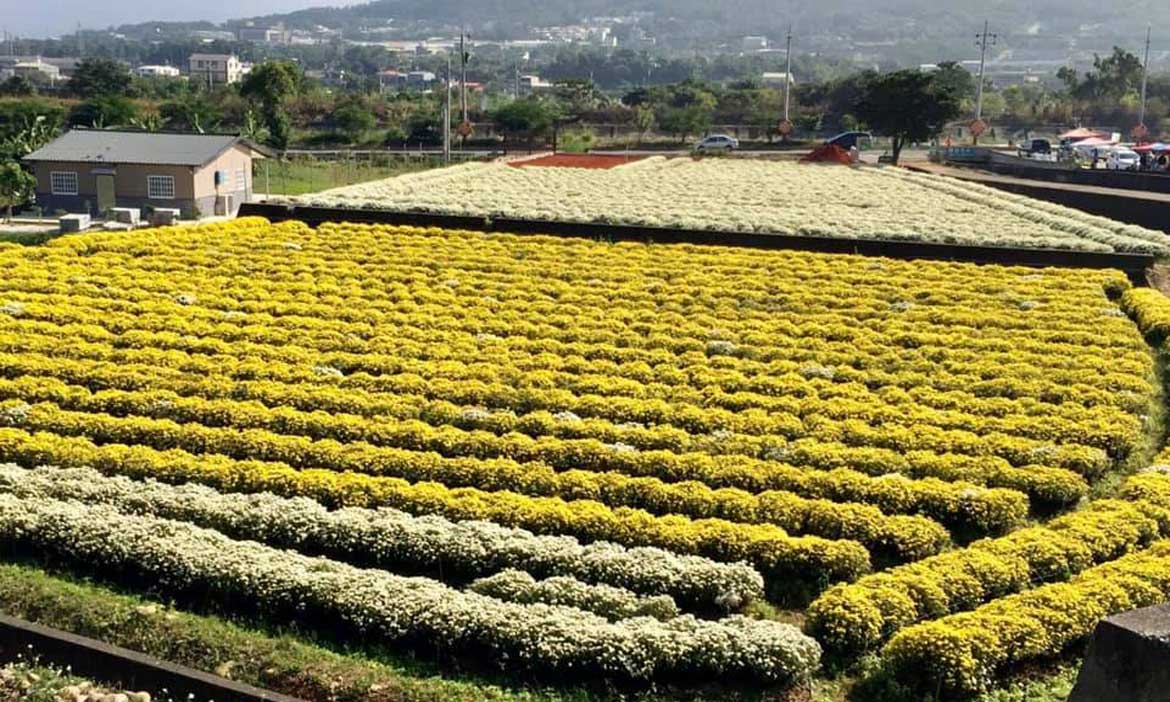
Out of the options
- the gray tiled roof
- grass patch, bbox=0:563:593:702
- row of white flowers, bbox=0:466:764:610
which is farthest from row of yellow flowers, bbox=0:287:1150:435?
the gray tiled roof

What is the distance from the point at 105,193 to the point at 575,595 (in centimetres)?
3872

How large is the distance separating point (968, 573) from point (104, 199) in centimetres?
4028

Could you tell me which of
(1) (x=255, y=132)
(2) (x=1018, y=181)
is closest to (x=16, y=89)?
(1) (x=255, y=132)

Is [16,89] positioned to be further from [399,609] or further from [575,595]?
[575,595]

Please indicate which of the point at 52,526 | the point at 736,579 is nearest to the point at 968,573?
the point at 736,579

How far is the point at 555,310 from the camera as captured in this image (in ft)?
72.5

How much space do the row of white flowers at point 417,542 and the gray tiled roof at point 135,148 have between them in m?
31.9

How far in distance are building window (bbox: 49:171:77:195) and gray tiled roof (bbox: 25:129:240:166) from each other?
60 cm

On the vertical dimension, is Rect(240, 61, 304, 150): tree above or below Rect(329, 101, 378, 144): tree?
above

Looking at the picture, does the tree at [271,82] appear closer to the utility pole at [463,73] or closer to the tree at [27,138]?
the utility pole at [463,73]

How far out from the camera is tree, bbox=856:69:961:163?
58000 millimetres

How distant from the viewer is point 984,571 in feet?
37.8

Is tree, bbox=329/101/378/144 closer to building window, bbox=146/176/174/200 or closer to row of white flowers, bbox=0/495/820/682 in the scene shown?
building window, bbox=146/176/174/200

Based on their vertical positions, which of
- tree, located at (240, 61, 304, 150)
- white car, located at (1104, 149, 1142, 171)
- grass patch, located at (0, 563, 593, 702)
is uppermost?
tree, located at (240, 61, 304, 150)
